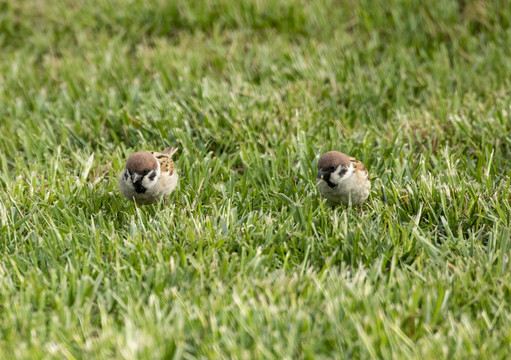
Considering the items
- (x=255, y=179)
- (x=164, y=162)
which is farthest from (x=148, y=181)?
(x=255, y=179)

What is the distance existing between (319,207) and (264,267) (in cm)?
68

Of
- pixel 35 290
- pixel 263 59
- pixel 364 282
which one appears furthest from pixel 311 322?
pixel 263 59

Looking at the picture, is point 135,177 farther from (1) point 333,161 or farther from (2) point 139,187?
(1) point 333,161

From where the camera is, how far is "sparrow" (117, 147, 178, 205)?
4020 millimetres

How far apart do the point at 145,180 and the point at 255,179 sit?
35.3 inches

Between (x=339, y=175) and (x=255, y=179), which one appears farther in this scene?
(x=255, y=179)

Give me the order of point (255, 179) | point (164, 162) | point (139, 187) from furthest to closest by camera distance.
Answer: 1. point (255, 179)
2. point (164, 162)
3. point (139, 187)

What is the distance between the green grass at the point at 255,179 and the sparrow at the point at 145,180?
117 millimetres

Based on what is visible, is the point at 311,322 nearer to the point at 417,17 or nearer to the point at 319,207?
the point at 319,207

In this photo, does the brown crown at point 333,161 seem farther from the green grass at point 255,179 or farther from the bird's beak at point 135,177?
the bird's beak at point 135,177

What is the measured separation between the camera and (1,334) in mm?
2855

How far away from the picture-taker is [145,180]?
399 cm

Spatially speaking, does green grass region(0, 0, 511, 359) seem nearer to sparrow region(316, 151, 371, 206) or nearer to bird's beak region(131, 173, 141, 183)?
sparrow region(316, 151, 371, 206)

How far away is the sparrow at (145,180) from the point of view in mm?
4020
